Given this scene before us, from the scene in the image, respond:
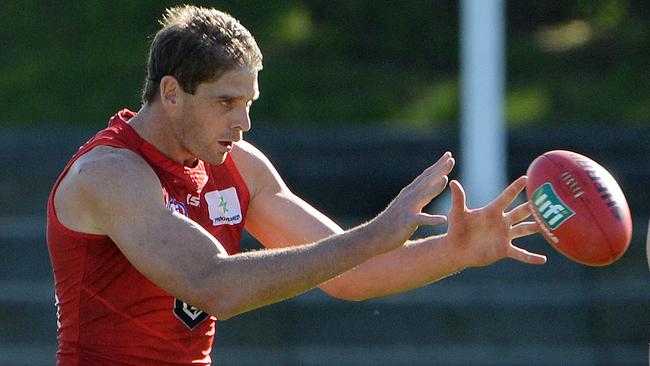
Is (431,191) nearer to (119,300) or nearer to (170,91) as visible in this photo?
(170,91)

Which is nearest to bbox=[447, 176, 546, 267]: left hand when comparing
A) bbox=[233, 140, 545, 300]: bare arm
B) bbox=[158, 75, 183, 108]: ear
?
bbox=[233, 140, 545, 300]: bare arm

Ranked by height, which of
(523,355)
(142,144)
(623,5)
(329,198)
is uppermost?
(623,5)

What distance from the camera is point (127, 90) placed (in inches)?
453

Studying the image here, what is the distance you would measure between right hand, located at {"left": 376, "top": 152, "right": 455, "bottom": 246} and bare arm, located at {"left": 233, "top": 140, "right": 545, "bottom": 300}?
47 centimetres

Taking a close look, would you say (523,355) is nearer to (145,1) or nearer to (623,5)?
(623,5)

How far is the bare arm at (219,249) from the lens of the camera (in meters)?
3.46

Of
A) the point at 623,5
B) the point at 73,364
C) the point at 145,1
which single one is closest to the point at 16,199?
the point at 145,1

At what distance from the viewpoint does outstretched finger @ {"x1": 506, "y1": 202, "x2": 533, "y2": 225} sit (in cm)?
407

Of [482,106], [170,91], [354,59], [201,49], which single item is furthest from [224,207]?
Result: [354,59]

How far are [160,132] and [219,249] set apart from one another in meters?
0.46

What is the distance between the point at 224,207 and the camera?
3965 mm

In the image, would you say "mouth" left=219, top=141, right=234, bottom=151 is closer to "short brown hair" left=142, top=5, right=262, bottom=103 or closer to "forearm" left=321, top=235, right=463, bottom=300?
"short brown hair" left=142, top=5, right=262, bottom=103

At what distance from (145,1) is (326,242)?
29.4 feet

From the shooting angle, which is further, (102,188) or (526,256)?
(526,256)
